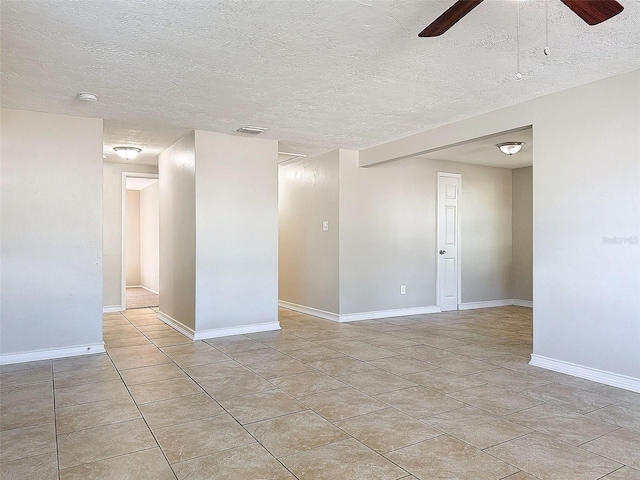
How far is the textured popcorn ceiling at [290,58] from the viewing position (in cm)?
248

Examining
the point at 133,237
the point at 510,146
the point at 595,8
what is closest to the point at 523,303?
the point at 510,146

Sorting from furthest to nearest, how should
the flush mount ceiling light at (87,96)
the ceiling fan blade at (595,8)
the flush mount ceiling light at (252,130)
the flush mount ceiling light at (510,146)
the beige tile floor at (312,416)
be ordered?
the flush mount ceiling light at (510,146) → the flush mount ceiling light at (252,130) → the flush mount ceiling light at (87,96) → the beige tile floor at (312,416) → the ceiling fan blade at (595,8)

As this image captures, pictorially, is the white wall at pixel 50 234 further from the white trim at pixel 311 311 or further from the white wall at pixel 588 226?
the white wall at pixel 588 226

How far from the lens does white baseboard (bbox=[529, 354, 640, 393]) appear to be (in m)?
3.36

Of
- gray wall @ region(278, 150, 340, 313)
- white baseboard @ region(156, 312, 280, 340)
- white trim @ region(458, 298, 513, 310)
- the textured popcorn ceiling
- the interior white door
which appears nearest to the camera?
the textured popcorn ceiling

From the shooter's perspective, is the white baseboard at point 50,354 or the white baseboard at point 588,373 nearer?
the white baseboard at point 588,373

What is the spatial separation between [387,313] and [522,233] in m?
3.02

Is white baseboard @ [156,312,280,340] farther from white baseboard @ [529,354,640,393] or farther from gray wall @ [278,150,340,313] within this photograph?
white baseboard @ [529,354,640,393]

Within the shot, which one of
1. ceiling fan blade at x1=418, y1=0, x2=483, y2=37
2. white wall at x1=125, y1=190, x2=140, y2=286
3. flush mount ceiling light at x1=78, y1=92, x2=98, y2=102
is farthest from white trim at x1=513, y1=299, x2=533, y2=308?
white wall at x1=125, y1=190, x2=140, y2=286

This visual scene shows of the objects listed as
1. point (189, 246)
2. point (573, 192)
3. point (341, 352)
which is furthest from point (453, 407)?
point (189, 246)

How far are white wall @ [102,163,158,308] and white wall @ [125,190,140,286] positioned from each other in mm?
4203

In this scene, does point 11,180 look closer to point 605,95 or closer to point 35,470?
point 35,470

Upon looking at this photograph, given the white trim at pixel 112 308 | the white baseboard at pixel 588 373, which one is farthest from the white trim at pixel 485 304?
the white trim at pixel 112 308

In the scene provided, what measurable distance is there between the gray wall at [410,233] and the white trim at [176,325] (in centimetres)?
205
